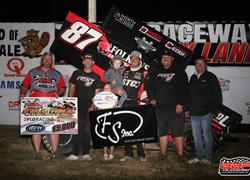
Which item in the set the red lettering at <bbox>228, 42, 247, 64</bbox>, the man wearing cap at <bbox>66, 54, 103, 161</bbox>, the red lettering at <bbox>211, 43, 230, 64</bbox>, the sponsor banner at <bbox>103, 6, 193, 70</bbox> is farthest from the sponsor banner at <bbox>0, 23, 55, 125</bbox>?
the red lettering at <bbox>228, 42, 247, 64</bbox>

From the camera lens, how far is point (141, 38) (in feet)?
29.3

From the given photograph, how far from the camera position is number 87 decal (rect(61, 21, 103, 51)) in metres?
8.88

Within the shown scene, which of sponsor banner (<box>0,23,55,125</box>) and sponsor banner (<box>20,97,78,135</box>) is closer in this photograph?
sponsor banner (<box>20,97,78,135</box>)

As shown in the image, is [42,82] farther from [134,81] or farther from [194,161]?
[194,161]

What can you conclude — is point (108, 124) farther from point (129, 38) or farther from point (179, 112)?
point (129, 38)

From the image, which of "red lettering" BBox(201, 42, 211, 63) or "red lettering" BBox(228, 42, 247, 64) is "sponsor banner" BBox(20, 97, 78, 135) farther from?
"red lettering" BBox(228, 42, 247, 64)

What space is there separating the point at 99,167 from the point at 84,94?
1.62 metres

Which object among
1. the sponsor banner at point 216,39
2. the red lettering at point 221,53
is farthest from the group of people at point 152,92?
the red lettering at point 221,53

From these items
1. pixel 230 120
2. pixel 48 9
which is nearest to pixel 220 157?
pixel 230 120

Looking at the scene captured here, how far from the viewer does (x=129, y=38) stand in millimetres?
8977

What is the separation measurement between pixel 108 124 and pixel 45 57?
1984 mm

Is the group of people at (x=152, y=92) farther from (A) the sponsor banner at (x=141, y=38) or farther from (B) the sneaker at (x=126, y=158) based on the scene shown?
(A) the sponsor banner at (x=141, y=38)

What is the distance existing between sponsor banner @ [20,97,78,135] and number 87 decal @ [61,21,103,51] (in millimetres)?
1555

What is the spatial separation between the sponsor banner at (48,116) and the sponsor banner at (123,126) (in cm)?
52
